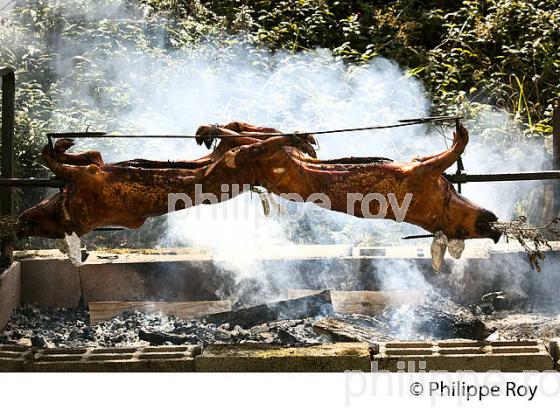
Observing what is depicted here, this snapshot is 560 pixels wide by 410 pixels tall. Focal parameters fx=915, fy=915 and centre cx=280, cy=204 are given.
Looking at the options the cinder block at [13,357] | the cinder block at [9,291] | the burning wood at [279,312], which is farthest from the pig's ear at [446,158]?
the cinder block at [9,291]

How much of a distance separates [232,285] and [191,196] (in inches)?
76.5

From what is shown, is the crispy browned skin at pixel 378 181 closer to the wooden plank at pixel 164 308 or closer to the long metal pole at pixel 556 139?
the long metal pole at pixel 556 139

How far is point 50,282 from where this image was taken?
27.6 ft

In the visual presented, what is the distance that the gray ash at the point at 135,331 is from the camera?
7.19 m

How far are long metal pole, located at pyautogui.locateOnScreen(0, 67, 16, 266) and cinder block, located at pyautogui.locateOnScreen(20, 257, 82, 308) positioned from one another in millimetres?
373

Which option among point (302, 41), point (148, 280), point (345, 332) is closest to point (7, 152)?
point (148, 280)

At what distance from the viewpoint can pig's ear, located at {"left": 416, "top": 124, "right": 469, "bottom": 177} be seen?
6441mm

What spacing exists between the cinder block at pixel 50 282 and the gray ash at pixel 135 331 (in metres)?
0.19

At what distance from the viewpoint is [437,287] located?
841cm

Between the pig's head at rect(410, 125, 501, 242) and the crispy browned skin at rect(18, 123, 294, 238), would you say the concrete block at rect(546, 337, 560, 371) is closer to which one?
the pig's head at rect(410, 125, 501, 242)

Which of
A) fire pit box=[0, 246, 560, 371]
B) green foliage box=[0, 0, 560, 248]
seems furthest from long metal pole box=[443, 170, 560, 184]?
green foliage box=[0, 0, 560, 248]

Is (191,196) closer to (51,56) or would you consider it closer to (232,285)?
(232,285)
